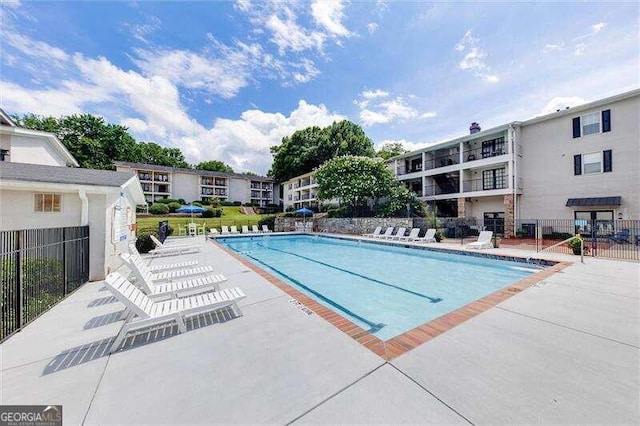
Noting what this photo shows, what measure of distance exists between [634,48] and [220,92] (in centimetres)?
2556

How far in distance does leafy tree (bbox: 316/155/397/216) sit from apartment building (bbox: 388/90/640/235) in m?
4.53

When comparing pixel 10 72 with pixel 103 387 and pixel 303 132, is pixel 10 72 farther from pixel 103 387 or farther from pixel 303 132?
pixel 303 132

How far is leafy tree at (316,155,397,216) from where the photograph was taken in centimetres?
2333

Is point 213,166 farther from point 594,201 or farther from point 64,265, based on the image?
point 594,201

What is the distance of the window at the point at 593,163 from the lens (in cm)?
1536

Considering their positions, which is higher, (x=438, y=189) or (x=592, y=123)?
(x=592, y=123)

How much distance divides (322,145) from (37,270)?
40122 millimetres

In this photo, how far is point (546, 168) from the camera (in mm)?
18031

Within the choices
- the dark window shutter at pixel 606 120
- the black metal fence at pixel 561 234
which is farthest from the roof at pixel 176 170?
the dark window shutter at pixel 606 120

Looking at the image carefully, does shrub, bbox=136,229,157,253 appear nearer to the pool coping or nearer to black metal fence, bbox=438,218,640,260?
the pool coping

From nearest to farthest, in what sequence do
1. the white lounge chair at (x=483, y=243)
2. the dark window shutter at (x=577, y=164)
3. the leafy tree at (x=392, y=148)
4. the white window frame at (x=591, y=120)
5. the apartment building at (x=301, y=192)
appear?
the white lounge chair at (x=483, y=243) < the white window frame at (x=591, y=120) < the dark window shutter at (x=577, y=164) < the apartment building at (x=301, y=192) < the leafy tree at (x=392, y=148)

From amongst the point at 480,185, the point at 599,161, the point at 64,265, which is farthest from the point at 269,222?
Result: the point at 599,161

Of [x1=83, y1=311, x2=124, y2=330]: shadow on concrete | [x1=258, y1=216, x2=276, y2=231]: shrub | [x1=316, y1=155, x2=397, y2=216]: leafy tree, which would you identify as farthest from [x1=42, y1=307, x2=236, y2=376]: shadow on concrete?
[x1=258, y1=216, x2=276, y2=231]: shrub

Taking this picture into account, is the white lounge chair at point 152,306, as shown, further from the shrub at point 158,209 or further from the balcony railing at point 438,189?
the shrub at point 158,209
